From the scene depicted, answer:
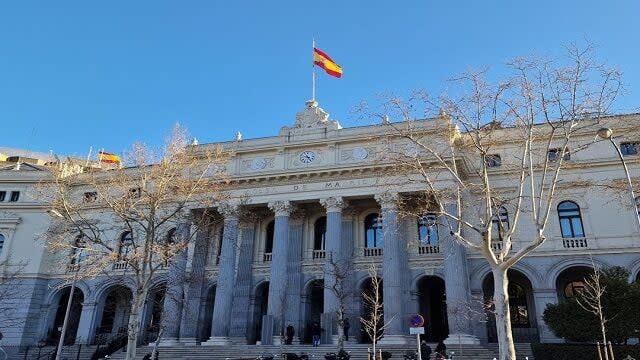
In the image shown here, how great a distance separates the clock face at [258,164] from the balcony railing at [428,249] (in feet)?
37.2

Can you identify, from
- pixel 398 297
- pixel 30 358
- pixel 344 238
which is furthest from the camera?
pixel 30 358

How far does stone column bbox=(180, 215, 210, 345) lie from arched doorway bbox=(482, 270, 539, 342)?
1736 centimetres

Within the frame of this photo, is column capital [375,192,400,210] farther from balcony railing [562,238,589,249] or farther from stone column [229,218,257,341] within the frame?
balcony railing [562,238,589,249]

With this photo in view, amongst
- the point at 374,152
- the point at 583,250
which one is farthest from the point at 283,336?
the point at 583,250

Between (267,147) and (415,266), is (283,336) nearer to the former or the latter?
(415,266)

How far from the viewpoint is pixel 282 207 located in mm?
31203

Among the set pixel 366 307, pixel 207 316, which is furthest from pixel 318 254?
pixel 207 316

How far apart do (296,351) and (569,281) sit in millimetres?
16528

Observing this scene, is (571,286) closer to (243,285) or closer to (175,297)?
(243,285)

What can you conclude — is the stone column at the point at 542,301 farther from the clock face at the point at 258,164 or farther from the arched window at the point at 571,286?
the clock face at the point at 258,164

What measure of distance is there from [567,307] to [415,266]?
8924 millimetres

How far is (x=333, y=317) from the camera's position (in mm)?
27375

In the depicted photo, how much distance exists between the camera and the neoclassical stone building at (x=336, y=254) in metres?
27.6

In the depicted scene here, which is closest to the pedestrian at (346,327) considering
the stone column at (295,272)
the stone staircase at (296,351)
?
the stone staircase at (296,351)
